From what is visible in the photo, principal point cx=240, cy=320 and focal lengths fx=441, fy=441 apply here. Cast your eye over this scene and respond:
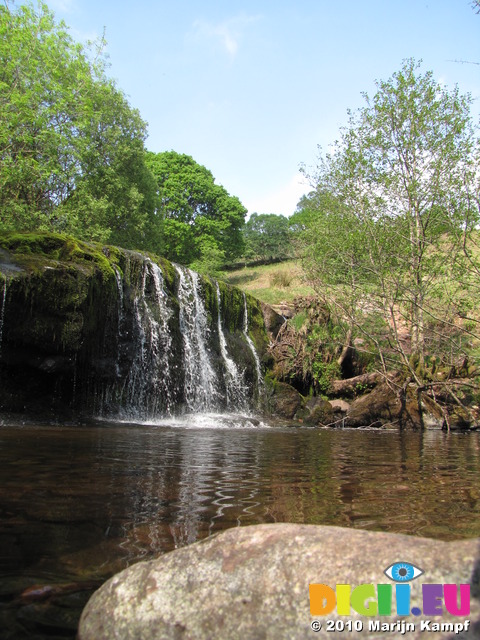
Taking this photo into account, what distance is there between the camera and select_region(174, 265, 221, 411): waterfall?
14.9 metres

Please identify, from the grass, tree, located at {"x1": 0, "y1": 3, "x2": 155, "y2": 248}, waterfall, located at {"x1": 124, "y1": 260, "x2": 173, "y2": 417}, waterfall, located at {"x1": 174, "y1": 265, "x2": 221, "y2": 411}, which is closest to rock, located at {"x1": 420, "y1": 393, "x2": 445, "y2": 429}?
waterfall, located at {"x1": 174, "y1": 265, "x2": 221, "y2": 411}

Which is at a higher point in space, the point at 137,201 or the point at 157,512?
the point at 137,201

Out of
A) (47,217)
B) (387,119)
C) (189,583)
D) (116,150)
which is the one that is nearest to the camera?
(189,583)

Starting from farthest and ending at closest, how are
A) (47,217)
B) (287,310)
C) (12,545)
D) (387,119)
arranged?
(287,310) < (47,217) < (387,119) < (12,545)

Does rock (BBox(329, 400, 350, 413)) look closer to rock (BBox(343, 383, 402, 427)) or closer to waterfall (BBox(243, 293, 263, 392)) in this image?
rock (BBox(343, 383, 402, 427))

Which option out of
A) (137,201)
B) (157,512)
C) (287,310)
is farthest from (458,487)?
(137,201)

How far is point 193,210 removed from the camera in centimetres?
4478

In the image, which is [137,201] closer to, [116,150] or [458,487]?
[116,150]

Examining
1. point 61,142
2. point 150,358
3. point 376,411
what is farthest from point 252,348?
point 61,142

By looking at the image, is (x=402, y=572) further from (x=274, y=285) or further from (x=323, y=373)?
(x=274, y=285)

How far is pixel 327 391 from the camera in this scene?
57.2ft

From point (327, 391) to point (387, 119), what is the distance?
36.9ft

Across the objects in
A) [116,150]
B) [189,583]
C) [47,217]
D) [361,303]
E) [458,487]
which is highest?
Answer: [116,150]

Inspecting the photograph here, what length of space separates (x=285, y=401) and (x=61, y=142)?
1379 centimetres
